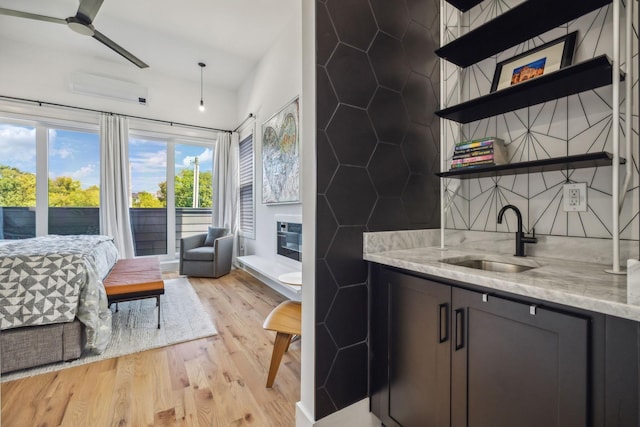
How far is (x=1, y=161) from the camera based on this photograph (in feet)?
12.7

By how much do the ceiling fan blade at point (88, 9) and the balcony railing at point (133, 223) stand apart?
293 centimetres

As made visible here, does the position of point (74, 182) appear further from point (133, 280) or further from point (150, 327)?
point (150, 327)

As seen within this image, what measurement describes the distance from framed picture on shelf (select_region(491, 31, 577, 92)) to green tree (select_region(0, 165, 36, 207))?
558cm

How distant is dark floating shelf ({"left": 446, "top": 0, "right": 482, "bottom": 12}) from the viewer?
1.63 m

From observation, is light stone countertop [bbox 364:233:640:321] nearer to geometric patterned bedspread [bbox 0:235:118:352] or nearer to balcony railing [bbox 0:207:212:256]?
geometric patterned bedspread [bbox 0:235:118:352]

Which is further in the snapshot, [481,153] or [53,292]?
[53,292]

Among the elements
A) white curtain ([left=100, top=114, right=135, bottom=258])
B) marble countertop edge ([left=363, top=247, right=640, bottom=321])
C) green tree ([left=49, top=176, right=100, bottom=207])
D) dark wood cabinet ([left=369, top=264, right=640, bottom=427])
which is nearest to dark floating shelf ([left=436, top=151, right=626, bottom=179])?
marble countertop edge ([left=363, top=247, right=640, bottom=321])

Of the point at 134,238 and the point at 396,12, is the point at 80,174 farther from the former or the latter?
the point at 396,12

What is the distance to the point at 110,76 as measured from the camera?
431cm

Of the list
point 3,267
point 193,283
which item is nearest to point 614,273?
point 3,267

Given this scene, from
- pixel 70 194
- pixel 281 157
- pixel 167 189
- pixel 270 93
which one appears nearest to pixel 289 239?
pixel 281 157

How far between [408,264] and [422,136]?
87cm

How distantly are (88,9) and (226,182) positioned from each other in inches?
122

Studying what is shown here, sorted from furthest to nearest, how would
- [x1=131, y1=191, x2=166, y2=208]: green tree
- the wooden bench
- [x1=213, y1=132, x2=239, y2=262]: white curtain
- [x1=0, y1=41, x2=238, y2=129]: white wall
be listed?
1. [x1=213, y1=132, x2=239, y2=262]: white curtain
2. [x1=131, y1=191, x2=166, y2=208]: green tree
3. [x1=0, y1=41, x2=238, y2=129]: white wall
4. the wooden bench
